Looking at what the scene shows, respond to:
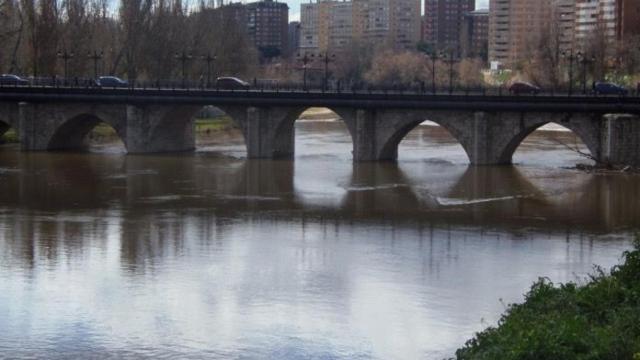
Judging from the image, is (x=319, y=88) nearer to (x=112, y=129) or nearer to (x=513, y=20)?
(x=112, y=129)

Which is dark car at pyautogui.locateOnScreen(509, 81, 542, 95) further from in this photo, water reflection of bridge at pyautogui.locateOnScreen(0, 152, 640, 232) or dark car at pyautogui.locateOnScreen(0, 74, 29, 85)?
dark car at pyautogui.locateOnScreen(0, 74, 29, 85)

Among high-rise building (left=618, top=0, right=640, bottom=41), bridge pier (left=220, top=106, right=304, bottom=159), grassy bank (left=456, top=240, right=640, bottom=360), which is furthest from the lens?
high-rise building (left=618, top=0, right=640, bottom=41)

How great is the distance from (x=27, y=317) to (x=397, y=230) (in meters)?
16.2

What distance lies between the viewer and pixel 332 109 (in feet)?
206

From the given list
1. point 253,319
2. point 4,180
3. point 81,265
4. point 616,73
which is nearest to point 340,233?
point 81,265

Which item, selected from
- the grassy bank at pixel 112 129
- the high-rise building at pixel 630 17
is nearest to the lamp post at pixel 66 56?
the grassy bank at pixel 112 129

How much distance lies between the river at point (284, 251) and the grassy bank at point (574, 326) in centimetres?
336

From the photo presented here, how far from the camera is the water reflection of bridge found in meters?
43.0

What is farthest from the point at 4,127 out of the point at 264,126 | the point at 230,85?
the point at 264,126

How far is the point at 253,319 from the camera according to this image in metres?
26.2

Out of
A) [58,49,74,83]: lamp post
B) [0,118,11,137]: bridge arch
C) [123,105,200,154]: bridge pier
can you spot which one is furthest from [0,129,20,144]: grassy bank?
[123,105,200,154]: bridge pier

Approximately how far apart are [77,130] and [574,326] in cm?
5626

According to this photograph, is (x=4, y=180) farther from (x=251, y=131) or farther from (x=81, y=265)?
(x=81, y=265)

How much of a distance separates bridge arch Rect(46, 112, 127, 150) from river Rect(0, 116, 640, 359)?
17.6 feet
